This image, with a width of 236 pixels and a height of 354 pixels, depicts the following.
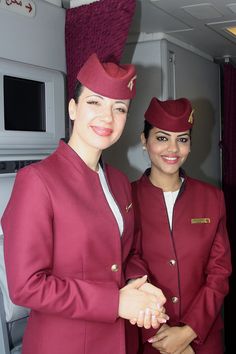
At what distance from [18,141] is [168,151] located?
660 millimetres

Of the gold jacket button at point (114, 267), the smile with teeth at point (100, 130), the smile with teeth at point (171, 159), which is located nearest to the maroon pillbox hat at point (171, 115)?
the smile with teeth at point (171, 159)

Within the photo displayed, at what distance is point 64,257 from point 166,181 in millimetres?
814

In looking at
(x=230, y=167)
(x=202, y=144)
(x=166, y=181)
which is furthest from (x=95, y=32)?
(x=230, y=167)

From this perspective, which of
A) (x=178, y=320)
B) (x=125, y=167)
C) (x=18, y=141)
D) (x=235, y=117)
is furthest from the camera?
(x=235, y=117)

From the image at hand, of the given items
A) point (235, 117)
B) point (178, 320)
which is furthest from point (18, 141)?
point (235, 117)

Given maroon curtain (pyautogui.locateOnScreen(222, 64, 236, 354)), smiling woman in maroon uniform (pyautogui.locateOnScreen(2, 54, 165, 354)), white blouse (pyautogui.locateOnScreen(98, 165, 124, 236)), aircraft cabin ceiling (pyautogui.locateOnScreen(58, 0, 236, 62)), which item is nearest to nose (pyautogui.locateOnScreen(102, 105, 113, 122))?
smiling woman in maroon uniform (pyautogui.locateOnScreen(2, 54, 165, 354))

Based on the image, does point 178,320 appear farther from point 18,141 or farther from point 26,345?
point 18,141

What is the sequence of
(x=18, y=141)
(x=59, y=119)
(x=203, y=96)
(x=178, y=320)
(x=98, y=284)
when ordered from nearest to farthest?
(x=98, y=284), (x=18, y=141), (x=59, y=119), (x=178, y=320), (x=203, y=96)

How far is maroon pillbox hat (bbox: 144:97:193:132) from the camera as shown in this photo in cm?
199

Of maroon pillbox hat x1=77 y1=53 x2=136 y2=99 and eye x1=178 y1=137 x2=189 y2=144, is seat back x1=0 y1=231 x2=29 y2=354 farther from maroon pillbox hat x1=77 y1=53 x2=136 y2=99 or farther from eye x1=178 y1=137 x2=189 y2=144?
eye x1=178 y1=137 x2=189 y2=144

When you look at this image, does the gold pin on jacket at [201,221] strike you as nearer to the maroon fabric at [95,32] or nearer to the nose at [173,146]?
the nose at [173,146]

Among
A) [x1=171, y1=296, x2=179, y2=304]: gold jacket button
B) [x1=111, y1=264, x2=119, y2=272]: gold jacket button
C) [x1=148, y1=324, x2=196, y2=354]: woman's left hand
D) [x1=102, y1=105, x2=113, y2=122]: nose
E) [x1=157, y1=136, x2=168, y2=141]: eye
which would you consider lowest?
[x1=148, y1=324, x2=196, y2=354]: woman's left hand

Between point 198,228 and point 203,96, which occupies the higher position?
point 203,96

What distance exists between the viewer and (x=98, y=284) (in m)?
1.37
